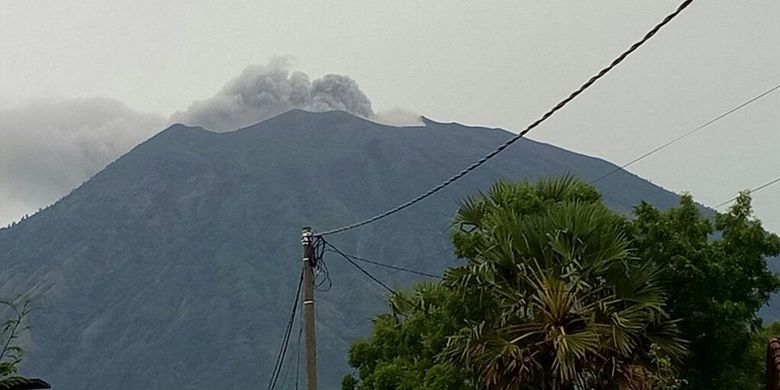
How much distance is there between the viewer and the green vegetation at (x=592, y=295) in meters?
17.1

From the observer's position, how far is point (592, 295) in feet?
57.9

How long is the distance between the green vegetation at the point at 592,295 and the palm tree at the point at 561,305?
21mm

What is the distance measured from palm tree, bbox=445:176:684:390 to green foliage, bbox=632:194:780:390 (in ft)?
3.41

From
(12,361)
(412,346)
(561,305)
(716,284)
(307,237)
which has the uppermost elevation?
(307,237)

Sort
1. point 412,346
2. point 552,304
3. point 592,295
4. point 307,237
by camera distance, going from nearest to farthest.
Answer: point 552,304, point 592,295, point 307,237, point 412,346

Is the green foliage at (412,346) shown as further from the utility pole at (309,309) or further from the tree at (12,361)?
the tree at (12,361)

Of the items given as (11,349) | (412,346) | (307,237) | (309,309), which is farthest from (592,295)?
(11,349)

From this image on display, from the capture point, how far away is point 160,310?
638 feet

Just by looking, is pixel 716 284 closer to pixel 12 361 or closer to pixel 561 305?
pixel 561 305

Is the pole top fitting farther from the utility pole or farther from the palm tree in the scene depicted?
the palm tree

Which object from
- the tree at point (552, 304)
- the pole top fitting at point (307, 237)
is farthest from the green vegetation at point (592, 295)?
the pole top fitting at point (307, 237)

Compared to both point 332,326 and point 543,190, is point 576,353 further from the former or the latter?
point 332,326

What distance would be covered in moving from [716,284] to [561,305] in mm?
4290

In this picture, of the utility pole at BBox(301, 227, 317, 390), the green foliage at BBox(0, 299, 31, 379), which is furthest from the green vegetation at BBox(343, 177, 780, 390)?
the green foliage at BBox(0, 299, 31, 379)
